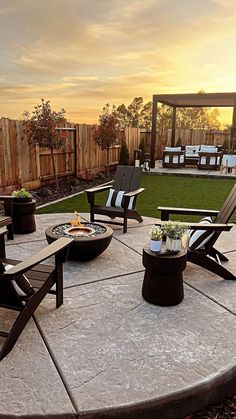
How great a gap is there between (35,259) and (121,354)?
0.84m

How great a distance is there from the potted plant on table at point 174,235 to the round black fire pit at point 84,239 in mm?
889

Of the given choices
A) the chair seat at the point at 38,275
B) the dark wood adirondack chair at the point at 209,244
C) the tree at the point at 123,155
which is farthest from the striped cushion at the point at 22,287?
the tree at the point at 123,155

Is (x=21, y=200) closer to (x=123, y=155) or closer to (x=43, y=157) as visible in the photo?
(x=43, y=157)

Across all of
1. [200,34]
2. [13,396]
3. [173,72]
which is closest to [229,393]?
[13,396]

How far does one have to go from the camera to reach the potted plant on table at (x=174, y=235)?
2.59 metres

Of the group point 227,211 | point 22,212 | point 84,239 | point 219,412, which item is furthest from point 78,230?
point 219,412

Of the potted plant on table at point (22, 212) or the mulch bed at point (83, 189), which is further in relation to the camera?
the potted plant on table at point (22, 212)

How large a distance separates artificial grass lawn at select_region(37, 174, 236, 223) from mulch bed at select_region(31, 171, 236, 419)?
558 millimetres

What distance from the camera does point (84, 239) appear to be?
10.7 ft

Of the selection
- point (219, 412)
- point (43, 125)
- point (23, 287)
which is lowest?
point (219, 412)

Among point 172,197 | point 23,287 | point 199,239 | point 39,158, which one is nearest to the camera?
point 23,287

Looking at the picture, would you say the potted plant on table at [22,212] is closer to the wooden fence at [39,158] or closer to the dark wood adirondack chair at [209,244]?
the dark wood adirondack chair at [209,244]

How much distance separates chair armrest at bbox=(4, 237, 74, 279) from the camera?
1928mm

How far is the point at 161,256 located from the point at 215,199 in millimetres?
5370
